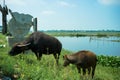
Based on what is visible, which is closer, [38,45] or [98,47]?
[38,45]

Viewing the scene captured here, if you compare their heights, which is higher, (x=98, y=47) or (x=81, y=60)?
A: (x=81, y=60)

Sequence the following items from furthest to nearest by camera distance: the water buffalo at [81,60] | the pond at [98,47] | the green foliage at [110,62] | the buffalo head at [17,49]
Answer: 1. the pond at [98,47]
2. the green foliage at [110,62]
3. the buffalo head at [17,49]
4. the water buffalo at [81,60]

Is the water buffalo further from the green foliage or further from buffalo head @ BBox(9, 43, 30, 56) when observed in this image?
the green foliage

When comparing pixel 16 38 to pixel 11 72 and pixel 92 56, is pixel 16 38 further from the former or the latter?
pixel 11 72

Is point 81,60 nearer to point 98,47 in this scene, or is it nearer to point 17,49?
point 17,49

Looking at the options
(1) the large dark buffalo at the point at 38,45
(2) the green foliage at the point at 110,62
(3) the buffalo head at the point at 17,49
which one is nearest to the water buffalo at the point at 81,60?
(1) the large dark buffalo at the point at 38,45

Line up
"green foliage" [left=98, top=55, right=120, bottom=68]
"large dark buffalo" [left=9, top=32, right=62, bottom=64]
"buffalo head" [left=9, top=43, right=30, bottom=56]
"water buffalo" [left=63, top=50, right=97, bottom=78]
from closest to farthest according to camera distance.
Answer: "water buffalo" [left=63, top=50, right=97, bottom=78] → "large dark buffalo" [left=9, top=32, right=62, bottom=64] → "buffalo head" [left=9, top=43, right=30, bottom=56] → "green foliage" [left=98, top=55, right=120, bottom=68]

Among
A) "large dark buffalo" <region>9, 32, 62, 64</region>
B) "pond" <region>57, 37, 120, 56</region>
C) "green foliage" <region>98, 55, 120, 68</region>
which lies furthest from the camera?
"pond" <region>57, 37, 120, 56</region>

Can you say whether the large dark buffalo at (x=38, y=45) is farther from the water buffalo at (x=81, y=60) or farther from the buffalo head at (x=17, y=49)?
the water buffalo at (x=81, y=60)

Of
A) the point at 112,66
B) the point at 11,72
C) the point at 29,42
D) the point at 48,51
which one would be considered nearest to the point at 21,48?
the point at 29,42

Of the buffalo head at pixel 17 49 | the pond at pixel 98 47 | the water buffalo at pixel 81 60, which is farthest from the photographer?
the pond at pixel 98 47

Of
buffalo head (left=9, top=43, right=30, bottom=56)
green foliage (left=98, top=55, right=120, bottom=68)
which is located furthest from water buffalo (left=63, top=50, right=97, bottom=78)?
green foliage (left=98, top=55, right=120, bottom=68)

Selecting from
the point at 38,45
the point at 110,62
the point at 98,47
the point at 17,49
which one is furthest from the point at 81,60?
the point at 98,47

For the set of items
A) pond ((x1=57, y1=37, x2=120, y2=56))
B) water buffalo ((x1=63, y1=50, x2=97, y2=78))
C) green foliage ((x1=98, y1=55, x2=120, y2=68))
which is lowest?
pond ((x1=57, y1=37, x2=120, y2=56))
